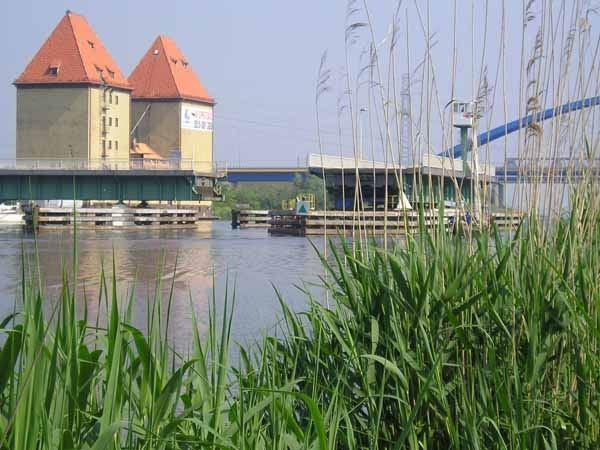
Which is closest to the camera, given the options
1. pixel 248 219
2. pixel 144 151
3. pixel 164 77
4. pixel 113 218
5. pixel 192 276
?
pixel 192 276

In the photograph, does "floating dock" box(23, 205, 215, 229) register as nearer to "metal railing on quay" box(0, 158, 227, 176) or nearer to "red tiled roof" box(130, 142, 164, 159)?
"metal railing on quay" box(0, 158, 227, 176)

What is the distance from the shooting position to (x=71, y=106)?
7044 cm

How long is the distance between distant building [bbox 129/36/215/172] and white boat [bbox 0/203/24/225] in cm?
1313

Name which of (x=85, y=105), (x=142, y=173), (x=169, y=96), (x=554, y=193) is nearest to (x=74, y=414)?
(x=554, y=193)

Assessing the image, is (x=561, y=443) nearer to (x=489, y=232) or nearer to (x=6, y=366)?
(x=489, y=232)

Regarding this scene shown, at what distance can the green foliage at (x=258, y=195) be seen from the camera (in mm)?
88375

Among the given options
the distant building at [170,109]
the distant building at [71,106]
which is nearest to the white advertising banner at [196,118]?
the distant building at [170,109]

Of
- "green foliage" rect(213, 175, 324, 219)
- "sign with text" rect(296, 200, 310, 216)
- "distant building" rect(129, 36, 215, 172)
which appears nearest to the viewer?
"sign with text" rect(296, 200, 310, 216)

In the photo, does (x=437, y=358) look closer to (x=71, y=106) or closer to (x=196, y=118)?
(x=71, y=106)

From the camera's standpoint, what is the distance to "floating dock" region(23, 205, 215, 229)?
46969 mm

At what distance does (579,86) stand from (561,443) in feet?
5.49

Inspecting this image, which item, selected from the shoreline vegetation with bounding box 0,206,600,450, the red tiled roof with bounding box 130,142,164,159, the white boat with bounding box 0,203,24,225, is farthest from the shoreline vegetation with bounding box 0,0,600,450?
the red tiled roof with bounding box 130,142,164,159

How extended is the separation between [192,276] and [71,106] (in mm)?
53407

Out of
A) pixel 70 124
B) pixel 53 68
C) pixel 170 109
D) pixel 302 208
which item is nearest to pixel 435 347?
pixel 302 208
